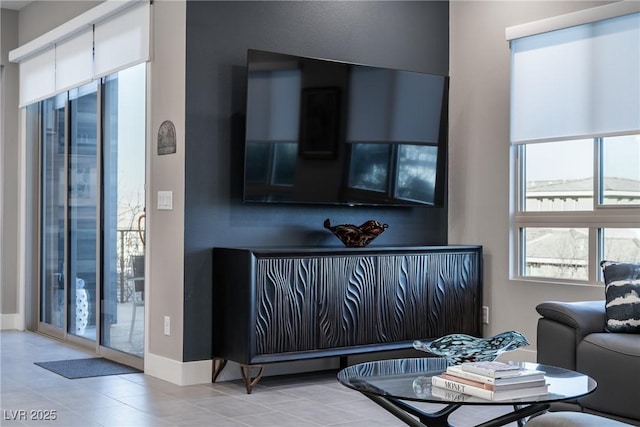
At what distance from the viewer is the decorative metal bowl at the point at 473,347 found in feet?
9.66

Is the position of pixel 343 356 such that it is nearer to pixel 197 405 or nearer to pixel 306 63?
pixel 197 405

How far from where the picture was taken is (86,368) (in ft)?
17.7

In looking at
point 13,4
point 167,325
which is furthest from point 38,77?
point 167,325

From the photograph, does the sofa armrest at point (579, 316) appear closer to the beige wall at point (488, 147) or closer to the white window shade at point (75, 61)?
the beige wall at point (488, 147)

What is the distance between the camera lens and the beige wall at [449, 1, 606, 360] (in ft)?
18.0

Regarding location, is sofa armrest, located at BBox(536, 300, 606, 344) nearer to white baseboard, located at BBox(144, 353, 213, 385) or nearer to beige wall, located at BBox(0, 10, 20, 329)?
white baseboard, located at BBox(144, 353, 213, 385)

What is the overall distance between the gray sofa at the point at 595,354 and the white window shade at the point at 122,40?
310 centimetres

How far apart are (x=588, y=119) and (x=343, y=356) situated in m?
2.15

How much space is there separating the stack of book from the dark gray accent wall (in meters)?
2.49

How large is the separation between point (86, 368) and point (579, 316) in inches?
129

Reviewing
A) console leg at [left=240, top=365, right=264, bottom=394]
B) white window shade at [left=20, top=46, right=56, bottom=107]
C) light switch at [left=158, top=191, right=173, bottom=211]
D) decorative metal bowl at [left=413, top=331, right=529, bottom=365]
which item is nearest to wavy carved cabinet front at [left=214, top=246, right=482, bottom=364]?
console leg at [left=240, top=365, right=264, bottom=394]

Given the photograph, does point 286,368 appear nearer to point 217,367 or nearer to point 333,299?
point 217,367

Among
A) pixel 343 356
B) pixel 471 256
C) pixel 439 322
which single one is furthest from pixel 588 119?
pixel 343 356

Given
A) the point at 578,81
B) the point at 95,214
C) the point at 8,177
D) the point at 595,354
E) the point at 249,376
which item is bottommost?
the point at 249,376
